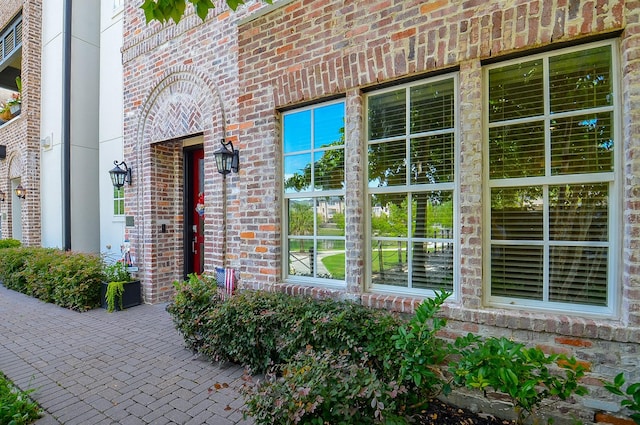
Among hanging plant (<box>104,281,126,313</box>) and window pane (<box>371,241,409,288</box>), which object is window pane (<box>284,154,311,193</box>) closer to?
window pane (<box>371,241,409,288</box>)

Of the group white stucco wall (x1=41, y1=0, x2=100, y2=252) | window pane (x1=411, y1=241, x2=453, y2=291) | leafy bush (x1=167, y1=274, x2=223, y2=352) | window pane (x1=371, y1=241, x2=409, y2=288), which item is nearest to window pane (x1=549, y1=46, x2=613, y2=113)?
window pane (x1=411, y1=241, x2=453, y2=291)

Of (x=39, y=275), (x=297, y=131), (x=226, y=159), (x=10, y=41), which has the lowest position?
(x=39, y=275)

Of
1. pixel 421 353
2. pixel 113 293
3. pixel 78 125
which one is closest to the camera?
pixel 421 353

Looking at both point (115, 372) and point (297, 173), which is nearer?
point (115, 372)

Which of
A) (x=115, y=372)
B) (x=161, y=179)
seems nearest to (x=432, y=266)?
(x=115, y=372)

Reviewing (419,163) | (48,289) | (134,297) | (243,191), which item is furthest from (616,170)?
(48,289)

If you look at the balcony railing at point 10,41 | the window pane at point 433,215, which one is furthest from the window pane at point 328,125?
the balcony railing at point 10,41

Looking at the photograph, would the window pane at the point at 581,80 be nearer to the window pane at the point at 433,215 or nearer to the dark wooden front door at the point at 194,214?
the window pane at the point at 433,215

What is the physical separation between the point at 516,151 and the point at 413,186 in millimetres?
842

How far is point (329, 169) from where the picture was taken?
11.4ft

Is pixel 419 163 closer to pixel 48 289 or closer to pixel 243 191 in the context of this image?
pixel 243 191

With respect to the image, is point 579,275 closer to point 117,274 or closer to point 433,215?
point 433,215

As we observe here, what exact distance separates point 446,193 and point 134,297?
523 cm

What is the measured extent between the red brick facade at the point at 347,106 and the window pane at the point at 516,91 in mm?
161
